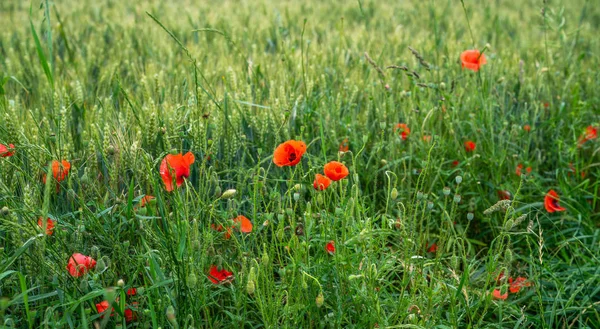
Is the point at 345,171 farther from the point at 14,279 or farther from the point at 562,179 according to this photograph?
the point at 562,179

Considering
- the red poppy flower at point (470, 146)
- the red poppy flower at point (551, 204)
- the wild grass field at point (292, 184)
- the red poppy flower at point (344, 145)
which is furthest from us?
the red poppy flower at point (470, 146)

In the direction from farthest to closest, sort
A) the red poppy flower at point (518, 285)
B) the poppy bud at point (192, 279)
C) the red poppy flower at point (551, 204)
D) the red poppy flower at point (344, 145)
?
1. the red poppy flower at point (344, 145)
2. the red poppy flower at point (551, 204)
3. the red poppy flower at point (518, 285)
4. the poppy bud at point (192, 279)

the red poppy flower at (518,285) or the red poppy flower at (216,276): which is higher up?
the red poppy flower at (216,276)

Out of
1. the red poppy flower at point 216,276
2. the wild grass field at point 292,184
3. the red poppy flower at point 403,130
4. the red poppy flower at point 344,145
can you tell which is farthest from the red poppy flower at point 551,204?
the red poppy flower at point 216,276

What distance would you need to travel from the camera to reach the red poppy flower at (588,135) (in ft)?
6.92

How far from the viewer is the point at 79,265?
1176 millimetres

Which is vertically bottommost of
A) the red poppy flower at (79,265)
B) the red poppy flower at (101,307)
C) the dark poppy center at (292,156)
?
the red poppy flower at (101,307)

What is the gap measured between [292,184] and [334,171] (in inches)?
17.7

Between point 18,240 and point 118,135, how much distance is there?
300 mm

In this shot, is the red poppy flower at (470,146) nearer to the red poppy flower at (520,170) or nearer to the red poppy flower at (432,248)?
the red poppy flower at (520,170)

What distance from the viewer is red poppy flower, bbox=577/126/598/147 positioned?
2.11 meters

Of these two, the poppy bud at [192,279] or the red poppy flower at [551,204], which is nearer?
the poppy bud at [192,279]

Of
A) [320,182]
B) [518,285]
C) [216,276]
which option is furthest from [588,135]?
[216,276]

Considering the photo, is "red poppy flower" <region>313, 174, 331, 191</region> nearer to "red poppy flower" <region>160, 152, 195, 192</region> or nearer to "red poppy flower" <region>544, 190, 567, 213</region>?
"red poppy flower" <region>160, 152, 195, 192</region>
